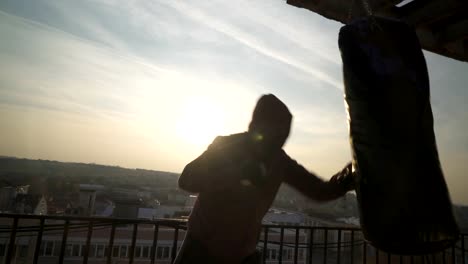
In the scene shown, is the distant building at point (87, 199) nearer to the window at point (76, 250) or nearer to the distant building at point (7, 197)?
the window at point (76, 250)

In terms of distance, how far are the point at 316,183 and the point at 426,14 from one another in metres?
1.86

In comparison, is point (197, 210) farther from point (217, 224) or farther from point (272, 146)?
point (272, 146)

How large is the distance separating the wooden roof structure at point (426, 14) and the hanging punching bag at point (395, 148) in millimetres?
1126

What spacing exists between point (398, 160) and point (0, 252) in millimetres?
29549

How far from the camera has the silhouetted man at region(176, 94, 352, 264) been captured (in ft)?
5.54

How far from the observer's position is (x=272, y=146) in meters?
1.91

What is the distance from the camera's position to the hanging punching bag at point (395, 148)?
114 cm

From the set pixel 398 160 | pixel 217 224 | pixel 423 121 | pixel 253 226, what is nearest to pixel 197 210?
pixel 217 224

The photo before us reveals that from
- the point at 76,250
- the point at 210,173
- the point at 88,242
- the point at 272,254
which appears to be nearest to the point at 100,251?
the point at 76,250

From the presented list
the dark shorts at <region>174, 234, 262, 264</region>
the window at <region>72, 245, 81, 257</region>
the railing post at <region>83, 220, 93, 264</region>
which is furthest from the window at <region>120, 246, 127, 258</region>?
the dark shorts at <region>174, 234, 262, 264</region>

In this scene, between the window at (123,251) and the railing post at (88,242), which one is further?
the window at (123,251)

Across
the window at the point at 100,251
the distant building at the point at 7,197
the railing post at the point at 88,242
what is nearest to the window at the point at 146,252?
the window at the point at 100,251

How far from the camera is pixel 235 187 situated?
1855 mm

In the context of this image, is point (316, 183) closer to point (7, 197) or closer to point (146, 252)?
point (146, 252)
